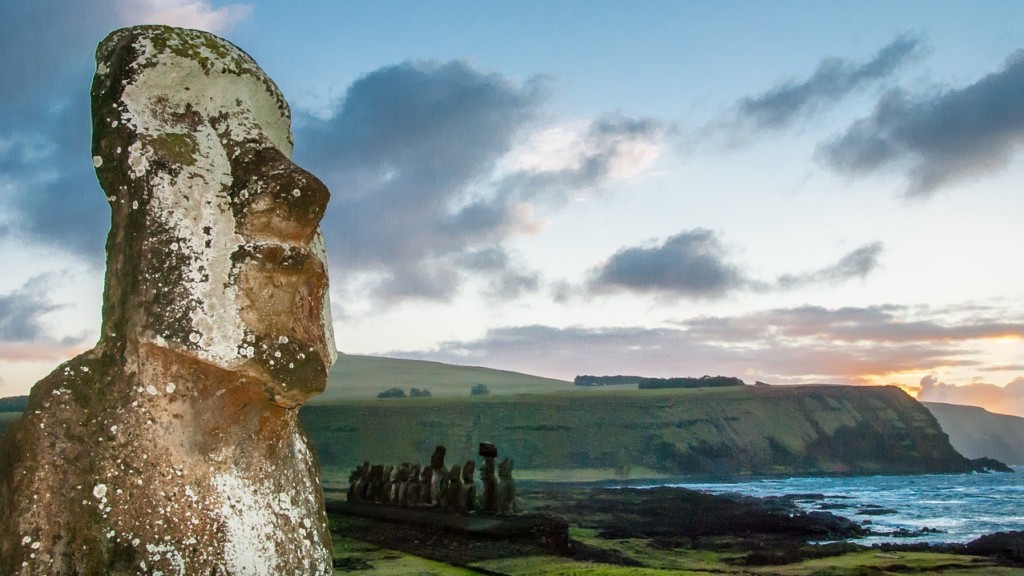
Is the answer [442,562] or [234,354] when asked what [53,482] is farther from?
[442,562]

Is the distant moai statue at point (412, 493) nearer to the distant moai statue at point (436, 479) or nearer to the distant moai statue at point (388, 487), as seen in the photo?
the distant moai statue at point (436, 479)

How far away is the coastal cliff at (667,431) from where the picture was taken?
87.8 meters

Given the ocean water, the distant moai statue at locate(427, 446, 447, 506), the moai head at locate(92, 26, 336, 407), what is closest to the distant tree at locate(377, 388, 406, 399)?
the ocean water

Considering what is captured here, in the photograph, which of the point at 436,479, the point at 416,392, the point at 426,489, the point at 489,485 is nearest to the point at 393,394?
the point at 416,392

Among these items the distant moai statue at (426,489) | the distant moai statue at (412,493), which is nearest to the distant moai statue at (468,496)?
the distant moai statue at (426,489)

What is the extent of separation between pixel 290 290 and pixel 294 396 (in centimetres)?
53

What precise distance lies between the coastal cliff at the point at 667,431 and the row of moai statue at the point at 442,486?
55.8m

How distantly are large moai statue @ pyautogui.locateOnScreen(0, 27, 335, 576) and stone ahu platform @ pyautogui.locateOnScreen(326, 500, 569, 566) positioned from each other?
8787mm

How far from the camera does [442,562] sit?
12633 mm

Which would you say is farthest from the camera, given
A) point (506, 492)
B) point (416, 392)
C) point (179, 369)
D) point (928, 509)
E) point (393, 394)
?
point (416, 392)

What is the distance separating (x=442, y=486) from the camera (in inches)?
Result: 784

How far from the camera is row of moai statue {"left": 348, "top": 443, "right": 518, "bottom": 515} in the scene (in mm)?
18141

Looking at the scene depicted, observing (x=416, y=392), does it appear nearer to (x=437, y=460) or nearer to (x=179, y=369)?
(x=437, y=460)

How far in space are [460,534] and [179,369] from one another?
13.1 m
